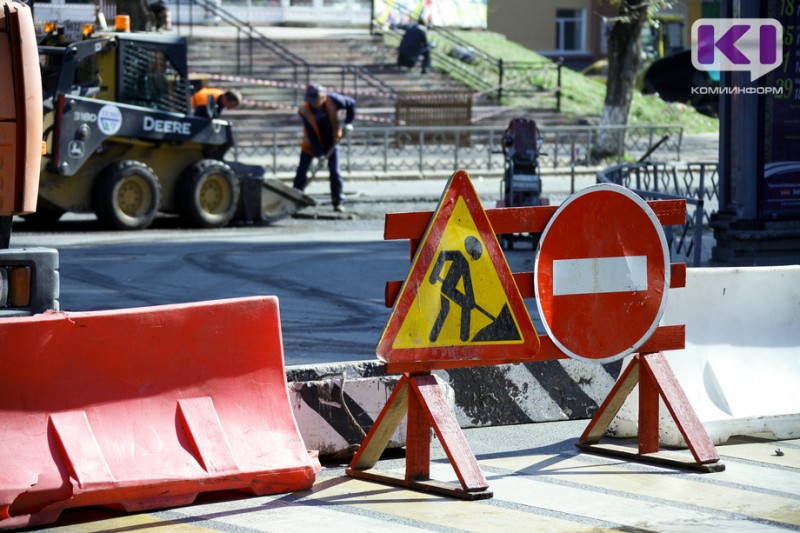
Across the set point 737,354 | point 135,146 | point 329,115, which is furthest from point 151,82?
point 737,354

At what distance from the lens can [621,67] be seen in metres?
31.7

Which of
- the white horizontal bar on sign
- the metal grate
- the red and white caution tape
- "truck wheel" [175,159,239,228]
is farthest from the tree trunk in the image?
the white horizontal bar on sign

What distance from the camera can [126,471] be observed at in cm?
616

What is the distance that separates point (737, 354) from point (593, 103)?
30.5 m

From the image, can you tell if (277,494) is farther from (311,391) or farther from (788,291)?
(788,291)

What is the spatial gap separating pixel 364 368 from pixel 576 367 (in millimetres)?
1371

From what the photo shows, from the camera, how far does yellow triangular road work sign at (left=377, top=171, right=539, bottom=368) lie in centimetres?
663

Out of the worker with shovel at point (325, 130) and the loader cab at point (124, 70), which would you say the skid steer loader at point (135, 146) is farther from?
the worker with shovel at point (325, 130)

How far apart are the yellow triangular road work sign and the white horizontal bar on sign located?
1.22 feet

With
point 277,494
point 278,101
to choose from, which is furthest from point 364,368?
point 278,101

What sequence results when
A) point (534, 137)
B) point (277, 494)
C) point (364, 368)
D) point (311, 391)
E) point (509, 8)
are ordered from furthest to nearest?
point (509, 8), point (534, 137), point (364, 368), point (311, 391), point (277, 494)

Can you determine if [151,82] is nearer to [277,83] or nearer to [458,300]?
[458,300]

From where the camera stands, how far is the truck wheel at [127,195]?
57.6 feet

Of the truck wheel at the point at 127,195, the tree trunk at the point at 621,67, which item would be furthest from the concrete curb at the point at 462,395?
the tree trunk at the point at 621,67
